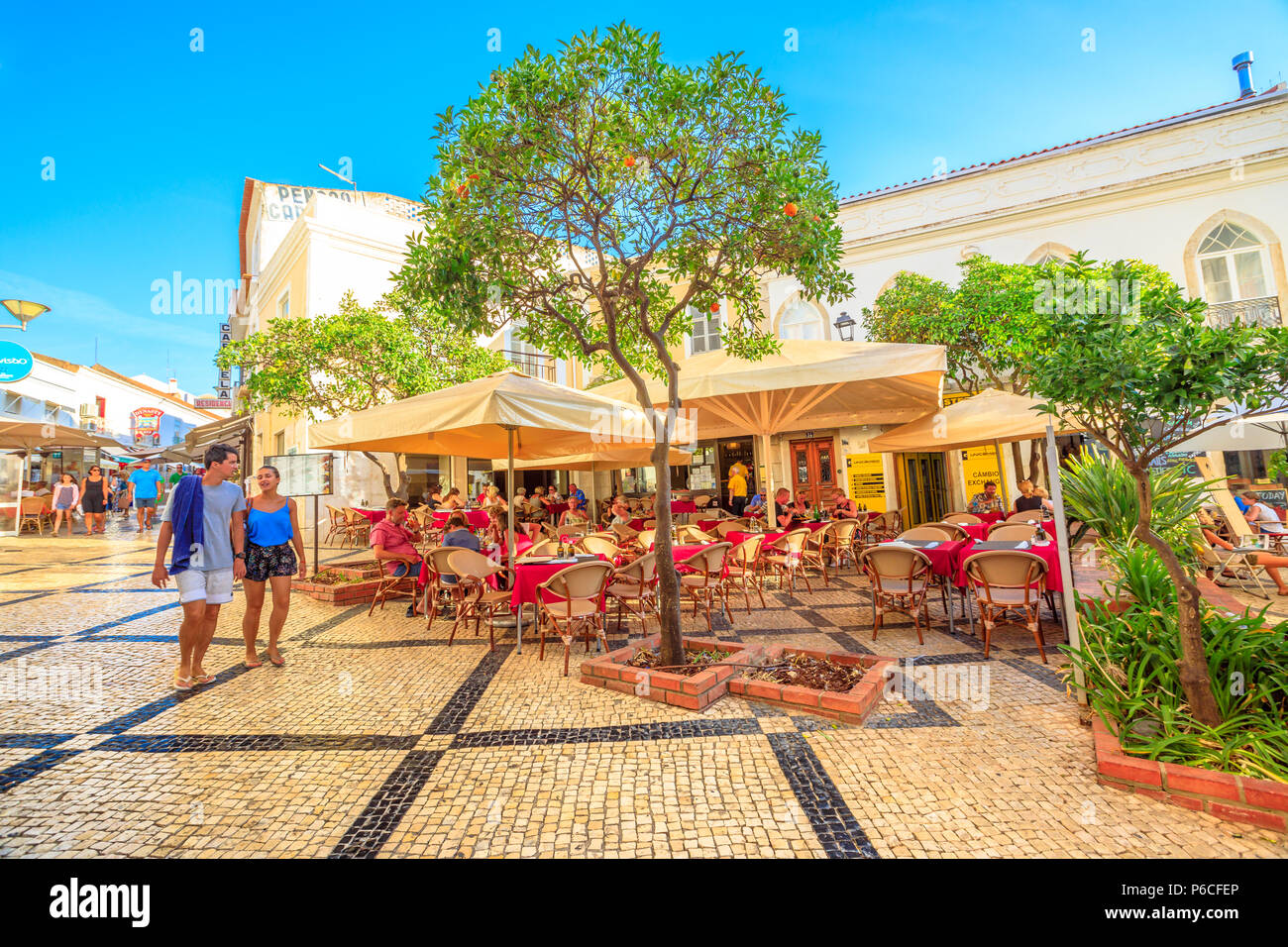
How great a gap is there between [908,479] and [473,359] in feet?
33.8

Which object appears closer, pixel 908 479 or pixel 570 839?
pixel 570 839

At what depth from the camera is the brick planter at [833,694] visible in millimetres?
3113

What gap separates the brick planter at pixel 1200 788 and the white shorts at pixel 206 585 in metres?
5.01

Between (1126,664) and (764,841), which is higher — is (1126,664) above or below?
above

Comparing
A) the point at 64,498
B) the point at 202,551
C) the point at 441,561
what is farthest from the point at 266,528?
the point at 64,498

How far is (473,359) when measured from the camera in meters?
11.9

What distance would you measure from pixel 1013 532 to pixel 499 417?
16.9 feet

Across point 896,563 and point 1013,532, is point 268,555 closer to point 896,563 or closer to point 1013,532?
point 896,563

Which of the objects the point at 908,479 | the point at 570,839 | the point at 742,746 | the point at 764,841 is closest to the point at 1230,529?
the point at 908,479

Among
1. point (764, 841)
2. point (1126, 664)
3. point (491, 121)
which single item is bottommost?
point (764, 841)

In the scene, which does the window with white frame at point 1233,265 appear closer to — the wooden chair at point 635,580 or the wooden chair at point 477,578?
the wooden chair at point 635,580

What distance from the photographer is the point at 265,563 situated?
166 inches
